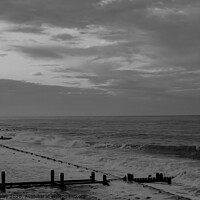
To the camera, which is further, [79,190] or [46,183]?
[46,183]

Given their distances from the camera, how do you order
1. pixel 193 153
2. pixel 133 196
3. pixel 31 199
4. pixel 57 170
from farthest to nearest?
pixel 193 153 → pixel 57 170 → pixel 133 196 → pixel 31 199

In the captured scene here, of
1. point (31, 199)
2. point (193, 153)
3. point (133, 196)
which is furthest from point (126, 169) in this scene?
point (193, 153)

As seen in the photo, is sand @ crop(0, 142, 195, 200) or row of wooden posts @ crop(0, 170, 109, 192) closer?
sand @ crop(0, 142, 195, 200)

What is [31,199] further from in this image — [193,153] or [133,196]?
[193,153]

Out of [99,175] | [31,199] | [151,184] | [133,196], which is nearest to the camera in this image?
[31,199]

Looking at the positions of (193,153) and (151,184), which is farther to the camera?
(193,153)

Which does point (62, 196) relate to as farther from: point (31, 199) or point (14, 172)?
point (14, 172)

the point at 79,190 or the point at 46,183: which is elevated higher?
the point at 46,183

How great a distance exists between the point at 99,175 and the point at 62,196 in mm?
7995

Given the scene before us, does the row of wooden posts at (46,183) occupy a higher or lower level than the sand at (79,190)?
higher

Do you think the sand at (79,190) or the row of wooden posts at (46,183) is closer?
the sand at (79,190)

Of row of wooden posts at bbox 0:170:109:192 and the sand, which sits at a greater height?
row of wooden posts at bbox 0:170:109:192

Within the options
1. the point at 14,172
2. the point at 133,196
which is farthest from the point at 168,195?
the point at 14,172

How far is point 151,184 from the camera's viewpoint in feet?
83.9
